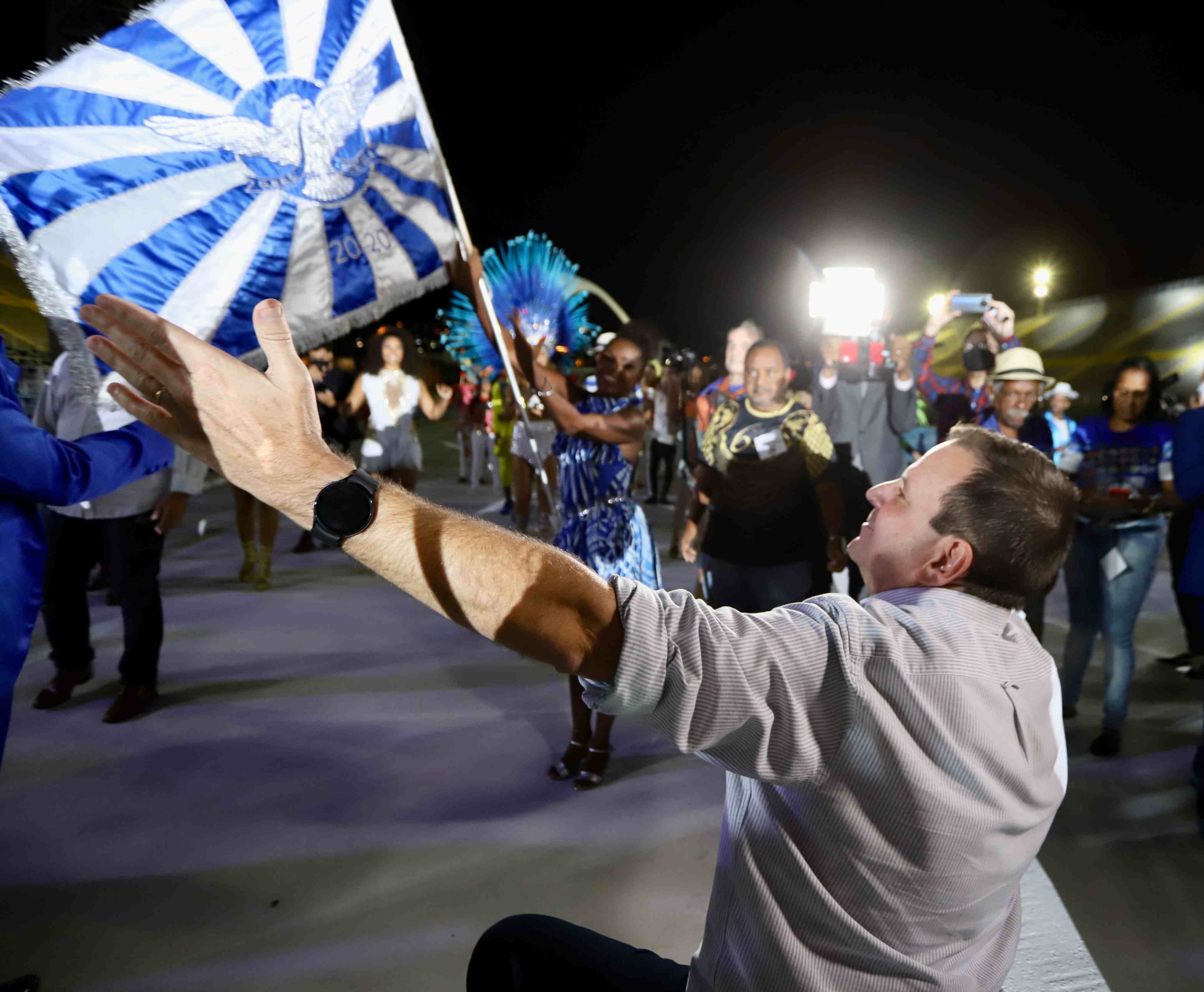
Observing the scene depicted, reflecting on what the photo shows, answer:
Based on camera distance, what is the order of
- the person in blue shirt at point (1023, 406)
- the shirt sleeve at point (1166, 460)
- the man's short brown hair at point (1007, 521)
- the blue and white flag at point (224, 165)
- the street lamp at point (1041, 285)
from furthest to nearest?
the street lamp at point (1041, 285)
the person in blue shirt at point (1023, 406)
the shirt sleeve at point (1166, 460)
the blue and white flag at point (224, 165)
the man's short brown hair at point (1007, 521)

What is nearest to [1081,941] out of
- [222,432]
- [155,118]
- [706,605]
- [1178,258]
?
[706,605]

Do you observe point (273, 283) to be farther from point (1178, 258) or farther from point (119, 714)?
point (1178, 258)

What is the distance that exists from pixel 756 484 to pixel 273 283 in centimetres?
237

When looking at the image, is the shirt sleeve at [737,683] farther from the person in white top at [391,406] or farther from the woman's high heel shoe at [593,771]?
the person in white top at [391,406]

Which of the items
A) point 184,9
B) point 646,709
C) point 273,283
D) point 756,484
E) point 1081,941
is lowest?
point 1081,941

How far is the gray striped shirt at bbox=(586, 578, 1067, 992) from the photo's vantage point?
3.26ft

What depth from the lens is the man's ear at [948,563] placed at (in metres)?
1.22

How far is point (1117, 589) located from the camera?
3.81m

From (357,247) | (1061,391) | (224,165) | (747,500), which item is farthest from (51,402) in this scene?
(1061,391)

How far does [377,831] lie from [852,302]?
548cm

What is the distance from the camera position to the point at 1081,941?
8.23 feet

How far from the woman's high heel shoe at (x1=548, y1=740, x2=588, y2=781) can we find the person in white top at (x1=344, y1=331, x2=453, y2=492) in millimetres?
4091

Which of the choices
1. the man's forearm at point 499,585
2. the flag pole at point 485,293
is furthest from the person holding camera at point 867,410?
the man's forearm at point 499,585

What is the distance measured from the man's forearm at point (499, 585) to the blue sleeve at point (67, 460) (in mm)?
1495
